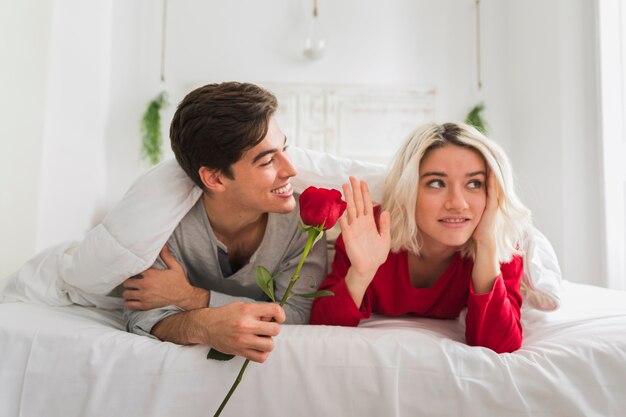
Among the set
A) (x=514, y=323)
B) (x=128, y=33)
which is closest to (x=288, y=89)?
(x=128, y=33)

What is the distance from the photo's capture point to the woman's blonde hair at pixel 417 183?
120cm

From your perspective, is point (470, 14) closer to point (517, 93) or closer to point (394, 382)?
point (517, 93)

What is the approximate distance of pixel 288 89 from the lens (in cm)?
373

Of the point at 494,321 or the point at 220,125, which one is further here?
the point at 220,125

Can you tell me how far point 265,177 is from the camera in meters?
1.20

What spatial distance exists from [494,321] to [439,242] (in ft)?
0.92

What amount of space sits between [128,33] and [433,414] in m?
3.42

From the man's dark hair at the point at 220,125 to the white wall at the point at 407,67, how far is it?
1751 millimetres

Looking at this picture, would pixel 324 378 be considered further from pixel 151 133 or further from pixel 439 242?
pixel 151 133

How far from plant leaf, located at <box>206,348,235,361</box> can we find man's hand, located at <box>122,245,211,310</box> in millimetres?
293

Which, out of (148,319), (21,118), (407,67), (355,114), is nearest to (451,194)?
(148,319)

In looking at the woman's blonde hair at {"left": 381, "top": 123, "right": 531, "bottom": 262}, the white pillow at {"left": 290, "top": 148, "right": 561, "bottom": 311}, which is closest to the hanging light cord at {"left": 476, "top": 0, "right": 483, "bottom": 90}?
the white pillow at {"left": 290, "top": 148, "right": 561, "bottom": 311}

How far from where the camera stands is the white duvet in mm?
1134

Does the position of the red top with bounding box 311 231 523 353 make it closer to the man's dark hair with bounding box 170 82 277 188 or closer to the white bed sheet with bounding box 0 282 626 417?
the white bed sheet with bounding box 0 282 626 417
